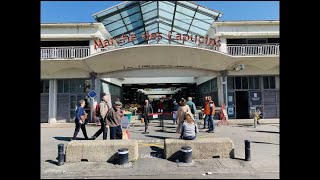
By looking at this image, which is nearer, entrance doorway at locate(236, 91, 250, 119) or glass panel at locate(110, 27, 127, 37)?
entrance doorway at locate(236, 91, 250, 119)

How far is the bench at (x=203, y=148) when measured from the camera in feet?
22.8

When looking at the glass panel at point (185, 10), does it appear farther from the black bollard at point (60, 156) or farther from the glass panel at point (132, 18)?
the black bollard at point (60, 156)

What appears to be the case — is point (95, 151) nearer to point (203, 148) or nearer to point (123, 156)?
point (123, 156)

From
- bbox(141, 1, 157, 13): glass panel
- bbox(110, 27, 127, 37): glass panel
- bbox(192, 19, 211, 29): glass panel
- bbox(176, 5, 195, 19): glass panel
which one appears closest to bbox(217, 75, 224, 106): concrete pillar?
bbox(192, 19, 211, 29): glass panel

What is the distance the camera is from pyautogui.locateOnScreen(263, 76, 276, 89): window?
18000 millimetres

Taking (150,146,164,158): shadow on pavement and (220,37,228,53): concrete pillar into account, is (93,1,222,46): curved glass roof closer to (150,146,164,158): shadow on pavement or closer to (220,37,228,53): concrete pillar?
(220,37,228,53): concrete pillar

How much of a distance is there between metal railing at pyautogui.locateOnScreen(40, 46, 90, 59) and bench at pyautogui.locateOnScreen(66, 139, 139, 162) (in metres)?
11.0

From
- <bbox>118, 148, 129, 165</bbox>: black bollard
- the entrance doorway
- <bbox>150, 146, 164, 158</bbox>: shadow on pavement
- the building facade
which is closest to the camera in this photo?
<bbox>118, 148, 129, 165</bbox>: black bollard

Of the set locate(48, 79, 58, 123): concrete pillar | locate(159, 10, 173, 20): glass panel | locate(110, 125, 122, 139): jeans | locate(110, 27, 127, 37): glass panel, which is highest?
locate(159, 10, 173, 20): glass panel

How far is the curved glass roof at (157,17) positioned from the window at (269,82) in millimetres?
6000
